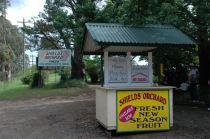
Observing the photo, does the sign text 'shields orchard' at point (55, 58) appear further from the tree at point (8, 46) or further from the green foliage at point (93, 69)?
the tree at point (8, 46)

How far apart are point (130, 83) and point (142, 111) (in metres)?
1.43

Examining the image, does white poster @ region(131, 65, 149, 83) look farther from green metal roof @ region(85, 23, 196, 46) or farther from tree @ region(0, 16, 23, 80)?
tree @ region(0, 16, 23, 80)

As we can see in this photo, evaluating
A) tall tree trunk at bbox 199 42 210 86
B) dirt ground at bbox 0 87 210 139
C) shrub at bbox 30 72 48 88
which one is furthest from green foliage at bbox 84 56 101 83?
dirt ground at bbox 0 87 210 139

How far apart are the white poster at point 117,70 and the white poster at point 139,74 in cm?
23

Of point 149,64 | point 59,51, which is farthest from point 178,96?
point 59,51

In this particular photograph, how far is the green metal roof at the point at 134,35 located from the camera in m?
11.1

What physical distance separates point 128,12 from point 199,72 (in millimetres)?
7078

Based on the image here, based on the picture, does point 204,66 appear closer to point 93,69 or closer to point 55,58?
point 55,58

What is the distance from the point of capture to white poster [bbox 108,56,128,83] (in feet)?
38.4

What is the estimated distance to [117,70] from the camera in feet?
38.6

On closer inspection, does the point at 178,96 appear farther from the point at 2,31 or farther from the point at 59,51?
the point at 2,31

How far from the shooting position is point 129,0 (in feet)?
48.5

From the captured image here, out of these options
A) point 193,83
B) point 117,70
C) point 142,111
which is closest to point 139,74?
point 117,70

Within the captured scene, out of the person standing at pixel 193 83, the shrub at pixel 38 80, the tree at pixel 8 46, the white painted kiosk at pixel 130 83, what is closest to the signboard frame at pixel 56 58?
the shrub at pixel 38 80
